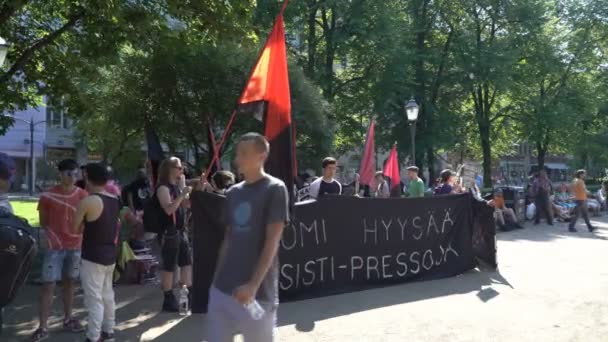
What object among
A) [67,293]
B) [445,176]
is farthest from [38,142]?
[67,293]

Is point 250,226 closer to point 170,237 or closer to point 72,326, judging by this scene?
point 170,237

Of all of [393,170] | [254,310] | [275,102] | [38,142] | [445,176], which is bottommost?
[254,310]

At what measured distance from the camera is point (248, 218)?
3.32m

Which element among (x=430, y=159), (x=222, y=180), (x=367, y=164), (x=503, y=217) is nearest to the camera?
(x=222, y=180)

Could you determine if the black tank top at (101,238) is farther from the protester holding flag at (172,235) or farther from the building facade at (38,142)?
the building facade at (38,142)

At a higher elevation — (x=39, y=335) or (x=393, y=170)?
(x=393, y=170)

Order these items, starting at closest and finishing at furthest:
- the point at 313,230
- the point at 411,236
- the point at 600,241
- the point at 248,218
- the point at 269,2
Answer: the point at 248,218 < the point at 313,230 < the point at 411,236 < the point at 600,241 < the point at 269,2

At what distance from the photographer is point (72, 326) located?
237 inches

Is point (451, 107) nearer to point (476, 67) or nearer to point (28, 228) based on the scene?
point (476, 67)

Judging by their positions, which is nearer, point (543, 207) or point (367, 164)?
point (367, 164)

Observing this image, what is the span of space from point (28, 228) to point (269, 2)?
1887 centimetres

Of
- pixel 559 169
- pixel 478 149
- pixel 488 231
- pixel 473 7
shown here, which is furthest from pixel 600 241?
pixel 559 169

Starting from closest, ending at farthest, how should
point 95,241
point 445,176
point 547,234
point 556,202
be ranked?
point 95,241
point 445,176
point 547,234
point 556,202

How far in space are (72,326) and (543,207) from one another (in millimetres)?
16714
